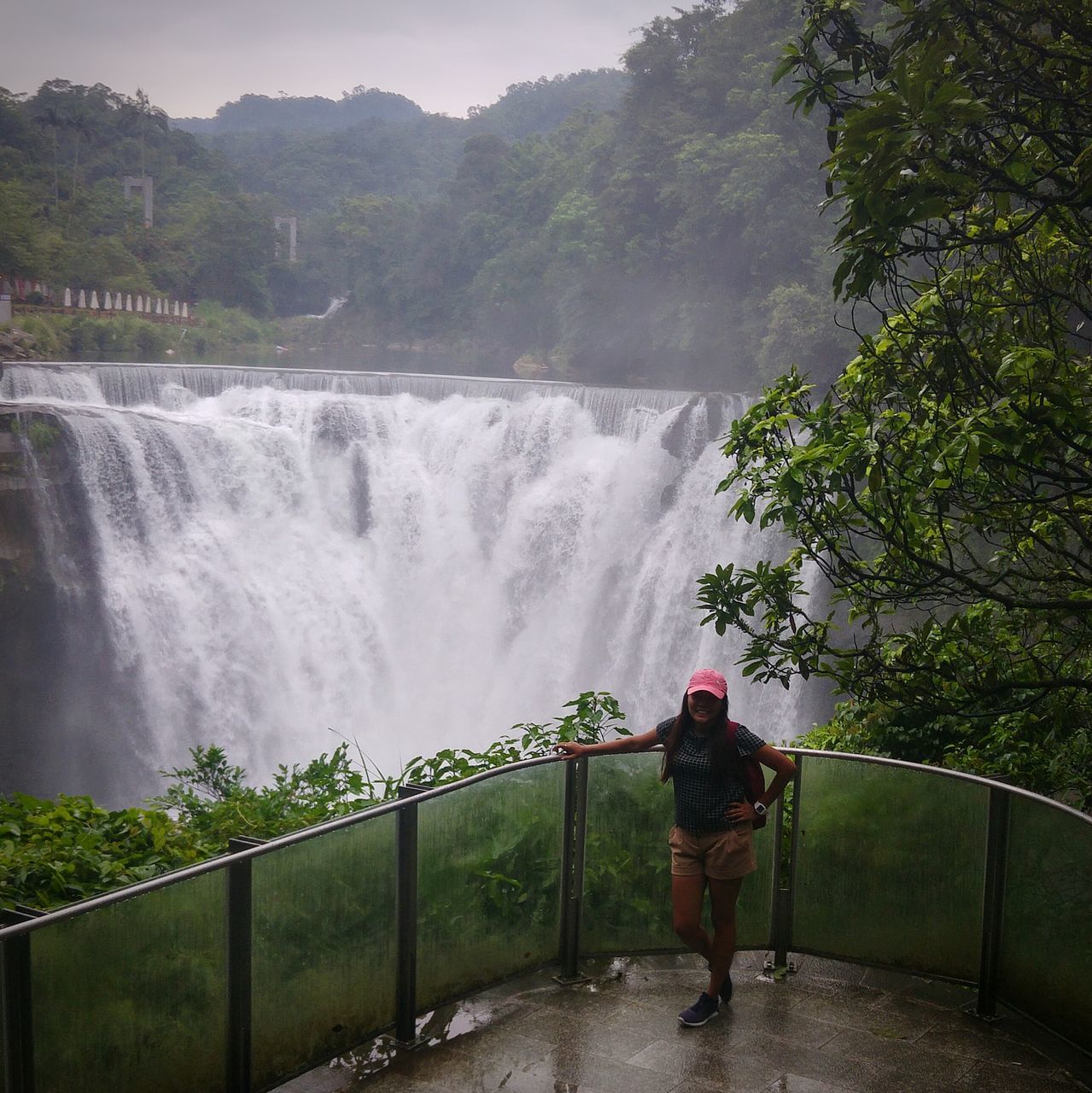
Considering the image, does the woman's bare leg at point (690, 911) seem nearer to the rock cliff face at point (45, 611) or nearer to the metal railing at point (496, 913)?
the metal railing at point (496, 913)

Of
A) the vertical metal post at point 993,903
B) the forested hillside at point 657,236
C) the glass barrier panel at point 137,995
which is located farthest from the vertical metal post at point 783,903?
the forested hillside at point 657,236

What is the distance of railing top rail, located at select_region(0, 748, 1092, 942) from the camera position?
295 centimetres

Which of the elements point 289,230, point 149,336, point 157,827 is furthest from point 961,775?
point 289,230

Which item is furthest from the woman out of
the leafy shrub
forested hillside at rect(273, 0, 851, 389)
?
forested hillside at rect(273, 0, 851, 389)

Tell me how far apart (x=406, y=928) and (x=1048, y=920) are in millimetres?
2133

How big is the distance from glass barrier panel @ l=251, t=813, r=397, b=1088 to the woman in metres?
1.02

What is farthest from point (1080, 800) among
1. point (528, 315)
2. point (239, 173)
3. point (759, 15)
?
point (239, 173)

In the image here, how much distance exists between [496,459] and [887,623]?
7.96 meters

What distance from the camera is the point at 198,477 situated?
2056cm

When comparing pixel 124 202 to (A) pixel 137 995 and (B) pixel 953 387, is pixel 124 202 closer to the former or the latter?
(B) pixel 953 387

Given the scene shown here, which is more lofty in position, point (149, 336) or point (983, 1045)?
point (149, 336)

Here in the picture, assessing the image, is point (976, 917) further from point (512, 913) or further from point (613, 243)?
point (613, 243)

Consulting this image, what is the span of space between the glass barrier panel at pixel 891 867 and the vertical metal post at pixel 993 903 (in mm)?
44

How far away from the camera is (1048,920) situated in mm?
4129
